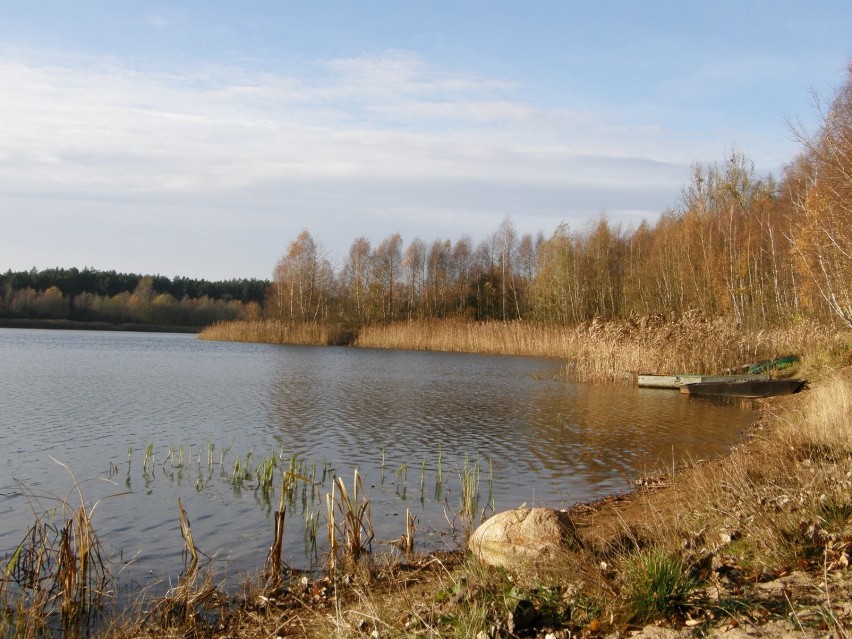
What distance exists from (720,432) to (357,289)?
50984 mm

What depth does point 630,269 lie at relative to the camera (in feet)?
168

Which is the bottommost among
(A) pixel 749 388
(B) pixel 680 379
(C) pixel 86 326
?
(A) pixel 749 388

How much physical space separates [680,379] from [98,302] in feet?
275

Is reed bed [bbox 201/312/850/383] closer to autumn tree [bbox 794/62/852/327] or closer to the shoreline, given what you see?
autumn tree [bbox 794/62/852/327]

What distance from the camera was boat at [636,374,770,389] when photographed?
22.0 m

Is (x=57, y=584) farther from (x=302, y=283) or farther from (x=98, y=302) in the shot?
(x=98, y=302)

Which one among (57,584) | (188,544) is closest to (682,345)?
(188,544)

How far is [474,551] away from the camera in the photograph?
6422 millimetres

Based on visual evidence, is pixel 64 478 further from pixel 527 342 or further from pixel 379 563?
pixel 527 342

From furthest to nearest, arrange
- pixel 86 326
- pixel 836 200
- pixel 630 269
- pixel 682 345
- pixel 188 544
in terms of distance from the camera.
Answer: pixel 86 326 < pixel 630 269 < pixel 682 345 < pixel 836 200 < pixel 188 544

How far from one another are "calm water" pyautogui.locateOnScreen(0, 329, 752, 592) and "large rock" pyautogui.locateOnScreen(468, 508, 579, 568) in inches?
66.8

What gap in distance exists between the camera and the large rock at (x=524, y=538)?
568 centimetres

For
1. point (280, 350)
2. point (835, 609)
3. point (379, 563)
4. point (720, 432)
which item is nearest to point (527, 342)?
point (280, 350)

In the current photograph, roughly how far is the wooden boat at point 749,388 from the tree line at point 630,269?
306 cm
